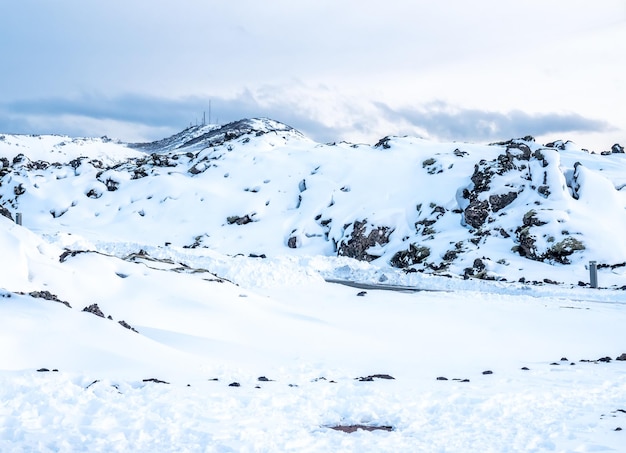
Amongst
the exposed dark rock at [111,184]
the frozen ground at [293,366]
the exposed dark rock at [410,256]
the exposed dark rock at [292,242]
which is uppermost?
the exposed dark rock at [111,184]

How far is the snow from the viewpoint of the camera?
7695 millimetres

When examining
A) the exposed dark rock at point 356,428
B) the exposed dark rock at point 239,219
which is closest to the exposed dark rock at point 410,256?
the exposed dark rock at point 239,219

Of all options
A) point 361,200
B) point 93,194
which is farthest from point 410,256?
point 93,194

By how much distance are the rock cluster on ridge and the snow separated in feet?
3.61

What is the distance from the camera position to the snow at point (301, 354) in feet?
25.2

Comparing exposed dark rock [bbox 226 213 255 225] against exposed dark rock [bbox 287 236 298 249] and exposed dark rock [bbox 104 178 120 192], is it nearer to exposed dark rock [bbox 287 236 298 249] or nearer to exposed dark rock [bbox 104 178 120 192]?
exposed dark rock [bbox 287 236 298 249]

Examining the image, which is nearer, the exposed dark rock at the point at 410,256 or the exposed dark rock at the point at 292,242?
the exposed dark rock at the point at 410,256

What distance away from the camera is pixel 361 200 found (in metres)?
47.3

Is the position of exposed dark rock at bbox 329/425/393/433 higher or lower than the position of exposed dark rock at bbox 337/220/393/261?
lower

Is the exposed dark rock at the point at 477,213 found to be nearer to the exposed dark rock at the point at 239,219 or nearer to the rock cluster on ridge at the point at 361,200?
the rock cluster on ridge at the point at 361,200

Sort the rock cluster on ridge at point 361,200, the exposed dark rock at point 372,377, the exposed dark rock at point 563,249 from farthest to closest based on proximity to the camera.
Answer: the rock cluster on ridge at point 361,200 → the exposed dark rock at point 563,249 → the exposed dark rock at point 372,377

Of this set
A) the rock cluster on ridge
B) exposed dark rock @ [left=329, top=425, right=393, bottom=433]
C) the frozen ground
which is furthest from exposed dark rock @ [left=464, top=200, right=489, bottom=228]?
exposed dark rock @ [left=329, top=425, right=393, bottom=433]

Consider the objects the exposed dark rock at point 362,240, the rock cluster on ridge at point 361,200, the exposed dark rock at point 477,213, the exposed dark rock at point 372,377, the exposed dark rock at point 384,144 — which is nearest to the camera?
the exposed dark rock at point 372,377

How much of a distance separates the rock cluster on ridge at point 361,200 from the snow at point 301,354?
110cm
